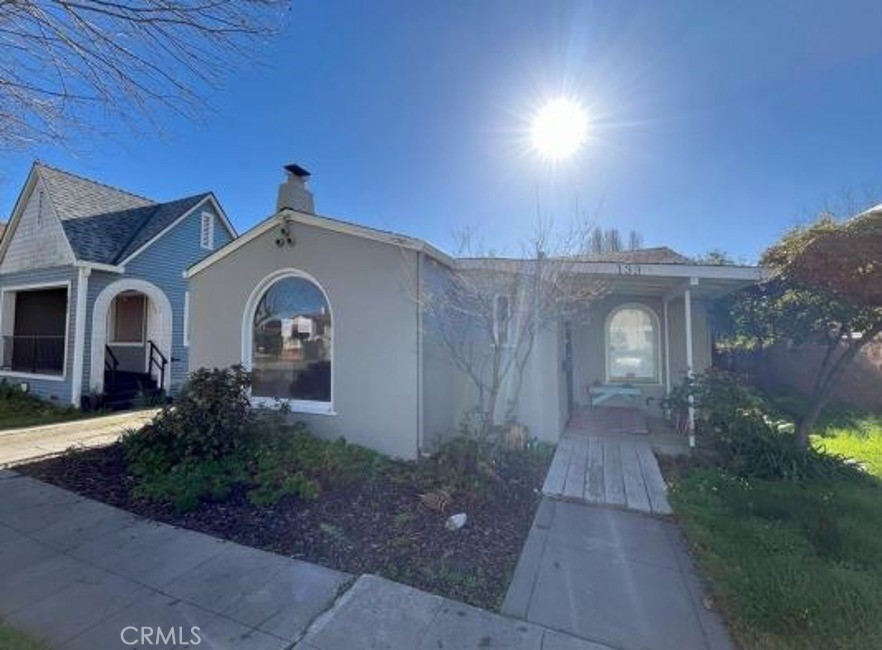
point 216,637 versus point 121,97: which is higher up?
point 121,97

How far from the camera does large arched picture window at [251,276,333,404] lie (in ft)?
22.4

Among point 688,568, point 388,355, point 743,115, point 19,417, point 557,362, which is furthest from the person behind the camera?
point 19,417

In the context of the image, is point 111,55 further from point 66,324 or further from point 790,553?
point 66,324

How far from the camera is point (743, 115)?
→ 766 centimetres

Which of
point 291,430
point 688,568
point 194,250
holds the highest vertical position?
point 194,250

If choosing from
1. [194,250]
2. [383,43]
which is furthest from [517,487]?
[194,250]

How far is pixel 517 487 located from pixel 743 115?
313 inches

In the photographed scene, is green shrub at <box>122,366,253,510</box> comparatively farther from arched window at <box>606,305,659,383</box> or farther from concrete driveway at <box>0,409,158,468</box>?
arched window at <box>606,305,659,383</box>

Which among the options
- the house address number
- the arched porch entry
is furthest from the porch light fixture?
the arched porch entry

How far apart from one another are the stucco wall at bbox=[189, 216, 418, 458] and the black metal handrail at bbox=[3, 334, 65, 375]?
33.7 ft

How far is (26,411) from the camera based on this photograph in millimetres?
10555

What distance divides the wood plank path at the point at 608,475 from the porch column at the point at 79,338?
12.1 metres

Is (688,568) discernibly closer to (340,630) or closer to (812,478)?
(340,630)

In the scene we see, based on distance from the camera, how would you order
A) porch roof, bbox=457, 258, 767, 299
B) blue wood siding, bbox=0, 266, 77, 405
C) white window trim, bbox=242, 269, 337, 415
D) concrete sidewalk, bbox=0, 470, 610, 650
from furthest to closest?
blue wood siding, bbox=0, 266, 77, 405 < white window trim, bbox=242, 269, 337, 415 < porch roof, bbox=457, 258, 767, 299 < concrete sidewalk, bbox=0, 470, 610, 650
